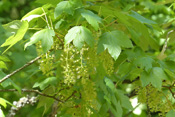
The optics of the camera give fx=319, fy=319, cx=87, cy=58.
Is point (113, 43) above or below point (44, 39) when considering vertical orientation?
below

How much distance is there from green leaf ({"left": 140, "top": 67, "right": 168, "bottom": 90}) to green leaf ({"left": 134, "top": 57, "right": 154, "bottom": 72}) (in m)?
0.04

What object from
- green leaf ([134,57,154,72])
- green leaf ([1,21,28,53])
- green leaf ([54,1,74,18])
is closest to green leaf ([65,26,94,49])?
green leaf ([54,1,74,18])

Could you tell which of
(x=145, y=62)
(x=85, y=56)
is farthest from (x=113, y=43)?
(x=145, y=62)

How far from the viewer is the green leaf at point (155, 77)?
2025 mm

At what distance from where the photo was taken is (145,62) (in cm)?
209

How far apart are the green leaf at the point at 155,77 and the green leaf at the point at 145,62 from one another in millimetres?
38

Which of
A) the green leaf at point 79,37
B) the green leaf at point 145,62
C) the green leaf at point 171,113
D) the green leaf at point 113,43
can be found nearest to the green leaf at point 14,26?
the green leaf at point 79,37

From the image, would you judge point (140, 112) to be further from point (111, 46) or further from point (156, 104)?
point (111, 46)

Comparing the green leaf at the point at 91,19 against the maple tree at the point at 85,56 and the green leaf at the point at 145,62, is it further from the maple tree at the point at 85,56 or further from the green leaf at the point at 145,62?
the green leaf at the point at 145,62

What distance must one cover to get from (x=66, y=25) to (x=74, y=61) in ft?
0.77

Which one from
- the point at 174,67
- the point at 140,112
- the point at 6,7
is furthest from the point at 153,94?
the point at 6,7

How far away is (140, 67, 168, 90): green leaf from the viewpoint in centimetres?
203

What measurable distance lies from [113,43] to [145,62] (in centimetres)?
30

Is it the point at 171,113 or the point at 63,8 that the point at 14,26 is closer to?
the point at 63,8
